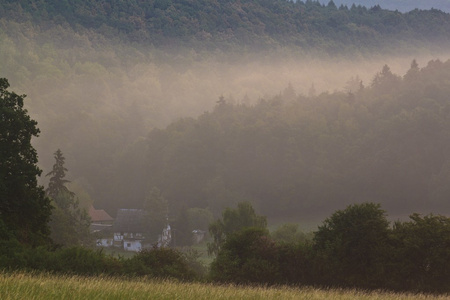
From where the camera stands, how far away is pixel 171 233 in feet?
490

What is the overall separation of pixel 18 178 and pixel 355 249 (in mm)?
25360

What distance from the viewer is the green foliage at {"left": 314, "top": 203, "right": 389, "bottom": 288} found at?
4488 centimetres

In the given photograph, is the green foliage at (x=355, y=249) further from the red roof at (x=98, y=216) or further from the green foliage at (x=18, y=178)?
the red roof at (x=98, y=216)

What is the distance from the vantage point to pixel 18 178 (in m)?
41.9

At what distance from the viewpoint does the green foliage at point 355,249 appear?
44.9 meters

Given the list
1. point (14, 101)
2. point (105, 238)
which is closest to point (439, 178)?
point (105, 238)

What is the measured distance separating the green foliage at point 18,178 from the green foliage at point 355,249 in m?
21.5

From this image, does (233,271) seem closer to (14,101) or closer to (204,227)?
(14,101)

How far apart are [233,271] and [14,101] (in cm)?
2172

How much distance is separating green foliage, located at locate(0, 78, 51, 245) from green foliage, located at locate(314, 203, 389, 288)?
21.5 meters

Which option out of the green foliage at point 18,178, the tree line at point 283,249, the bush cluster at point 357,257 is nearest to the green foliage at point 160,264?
the tree line at point 283,249

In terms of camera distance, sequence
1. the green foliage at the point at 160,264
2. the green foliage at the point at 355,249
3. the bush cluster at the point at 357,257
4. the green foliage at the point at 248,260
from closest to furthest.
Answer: the green foliage at the point at 160,264, the bush cluster at the point at 357,257, the green foliage at the point at 355,249, the green foliage at the point at 248,260

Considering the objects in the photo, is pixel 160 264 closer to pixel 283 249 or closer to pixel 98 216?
pixel 283 249

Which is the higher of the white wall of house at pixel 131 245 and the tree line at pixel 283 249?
the tree line at pixel 283 249
